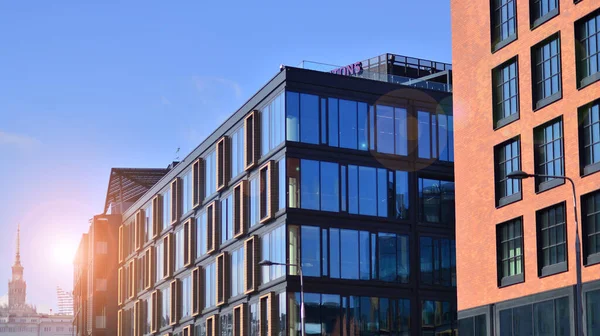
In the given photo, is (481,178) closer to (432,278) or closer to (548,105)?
(548,105)

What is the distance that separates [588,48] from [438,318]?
1141 inches

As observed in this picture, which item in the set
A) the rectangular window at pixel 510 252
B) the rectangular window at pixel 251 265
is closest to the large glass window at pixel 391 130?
the rectangular window at pixel 251 265

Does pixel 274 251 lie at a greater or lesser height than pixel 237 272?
greater

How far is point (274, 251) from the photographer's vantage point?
2630 inches

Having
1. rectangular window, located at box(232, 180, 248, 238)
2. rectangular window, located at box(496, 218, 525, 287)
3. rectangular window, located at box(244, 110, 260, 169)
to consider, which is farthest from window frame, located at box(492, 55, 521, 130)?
rectangular window, located at box(232, 180, 248, 238)

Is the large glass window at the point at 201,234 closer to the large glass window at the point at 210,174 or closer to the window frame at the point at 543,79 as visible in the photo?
the large glass window at the point at 210,174

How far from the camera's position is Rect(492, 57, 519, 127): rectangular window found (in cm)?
4841

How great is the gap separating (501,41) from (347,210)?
1962cm

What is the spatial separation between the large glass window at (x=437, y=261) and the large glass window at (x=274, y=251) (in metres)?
9.21

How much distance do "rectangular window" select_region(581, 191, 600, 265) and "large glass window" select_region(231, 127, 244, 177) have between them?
111 feet

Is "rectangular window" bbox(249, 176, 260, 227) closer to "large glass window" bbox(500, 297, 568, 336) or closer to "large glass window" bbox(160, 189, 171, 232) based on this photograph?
"large glass window" bbox(160, 189, 171, 232)

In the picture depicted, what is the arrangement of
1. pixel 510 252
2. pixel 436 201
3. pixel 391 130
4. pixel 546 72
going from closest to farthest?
pixel 546 72
pixel 510 252
pixel 391 130
pixel 436 201

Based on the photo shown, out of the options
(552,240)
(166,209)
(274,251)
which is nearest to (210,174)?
(166,209)

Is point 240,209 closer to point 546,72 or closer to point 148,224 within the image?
point 148,224
